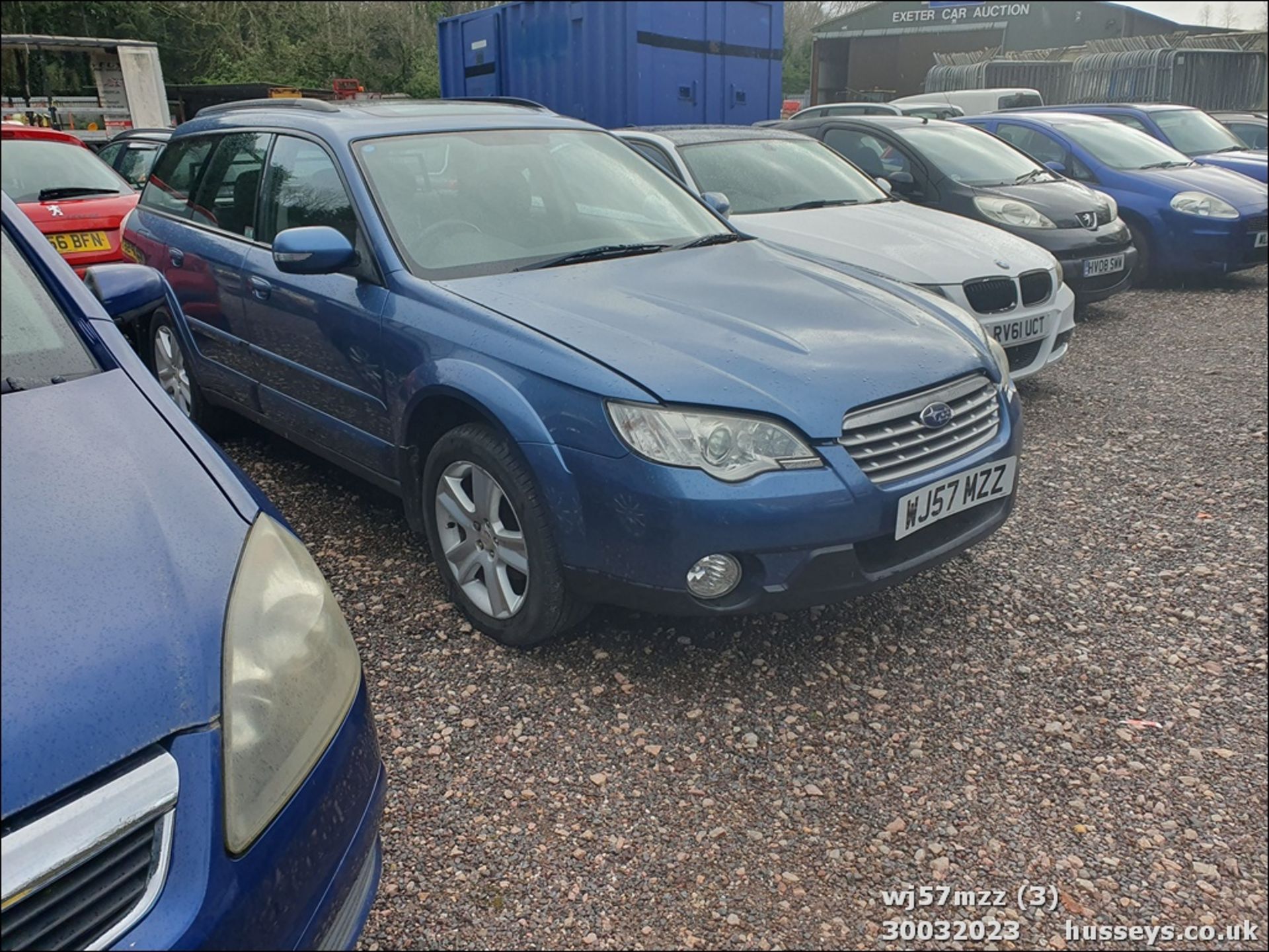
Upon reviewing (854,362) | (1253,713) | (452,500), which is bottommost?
(1253,713)

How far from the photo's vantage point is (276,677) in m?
1.48

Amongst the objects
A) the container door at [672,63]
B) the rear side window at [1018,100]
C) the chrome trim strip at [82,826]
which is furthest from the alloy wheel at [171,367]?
the rear side window at [1018,100]

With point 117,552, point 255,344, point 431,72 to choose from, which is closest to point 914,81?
point 431,72

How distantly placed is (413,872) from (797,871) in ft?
2.83

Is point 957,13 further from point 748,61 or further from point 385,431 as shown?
point 385,431

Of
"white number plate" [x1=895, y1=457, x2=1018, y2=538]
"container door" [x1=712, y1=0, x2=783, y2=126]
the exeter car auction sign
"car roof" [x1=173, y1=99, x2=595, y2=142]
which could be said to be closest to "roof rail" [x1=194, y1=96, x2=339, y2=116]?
"car roof" [x1=173, y1=99, x2=595, y2=142]

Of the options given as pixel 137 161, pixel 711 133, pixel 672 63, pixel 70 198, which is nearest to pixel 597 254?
pixel 711 133

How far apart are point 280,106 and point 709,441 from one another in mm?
2996

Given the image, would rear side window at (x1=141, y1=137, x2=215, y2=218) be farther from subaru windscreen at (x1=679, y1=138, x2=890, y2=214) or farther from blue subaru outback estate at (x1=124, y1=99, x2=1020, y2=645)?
subaru windscreen at (x1=679, y1=138, x2=890, y2=214)

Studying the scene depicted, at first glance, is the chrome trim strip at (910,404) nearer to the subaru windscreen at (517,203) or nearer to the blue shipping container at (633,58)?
the subaru windscreen at (517,203)

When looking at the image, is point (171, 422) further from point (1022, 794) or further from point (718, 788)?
point (1022, 794)

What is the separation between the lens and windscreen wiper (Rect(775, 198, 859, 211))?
6035mm

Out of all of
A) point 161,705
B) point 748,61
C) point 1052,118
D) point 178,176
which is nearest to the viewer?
point 161,705

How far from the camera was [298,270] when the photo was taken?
3.18 meters
